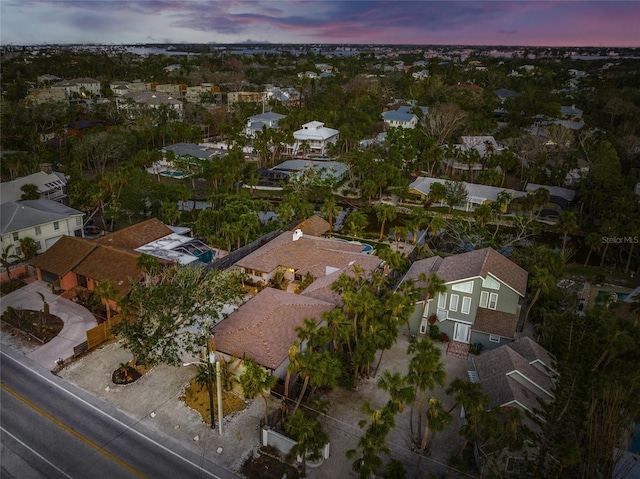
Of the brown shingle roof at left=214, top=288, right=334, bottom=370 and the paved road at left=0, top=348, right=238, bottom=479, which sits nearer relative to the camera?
the paved road at left=0, top=348, right=238, bottom=479

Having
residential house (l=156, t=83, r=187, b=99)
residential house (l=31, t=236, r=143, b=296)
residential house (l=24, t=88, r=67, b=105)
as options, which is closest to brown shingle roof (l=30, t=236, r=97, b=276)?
residential house (l=31, t=236, r=143, b=296)

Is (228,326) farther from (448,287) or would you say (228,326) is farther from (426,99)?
(426,99)

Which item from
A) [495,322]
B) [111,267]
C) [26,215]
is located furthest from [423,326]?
[26,215]

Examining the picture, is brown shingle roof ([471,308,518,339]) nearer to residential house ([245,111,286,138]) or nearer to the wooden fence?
the wooden fence

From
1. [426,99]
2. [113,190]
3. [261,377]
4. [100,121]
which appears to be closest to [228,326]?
[261,377]

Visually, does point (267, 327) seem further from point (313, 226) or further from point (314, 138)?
point (314, 138)

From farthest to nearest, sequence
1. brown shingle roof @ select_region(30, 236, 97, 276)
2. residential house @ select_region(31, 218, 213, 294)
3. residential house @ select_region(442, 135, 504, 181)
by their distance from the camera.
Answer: residential house @ select_region(442, 135, 504, 181) → brown shingle roof @ select_region(30, 236, 97, 276) → residential house @ select_region(31, 218, 213, 294)
